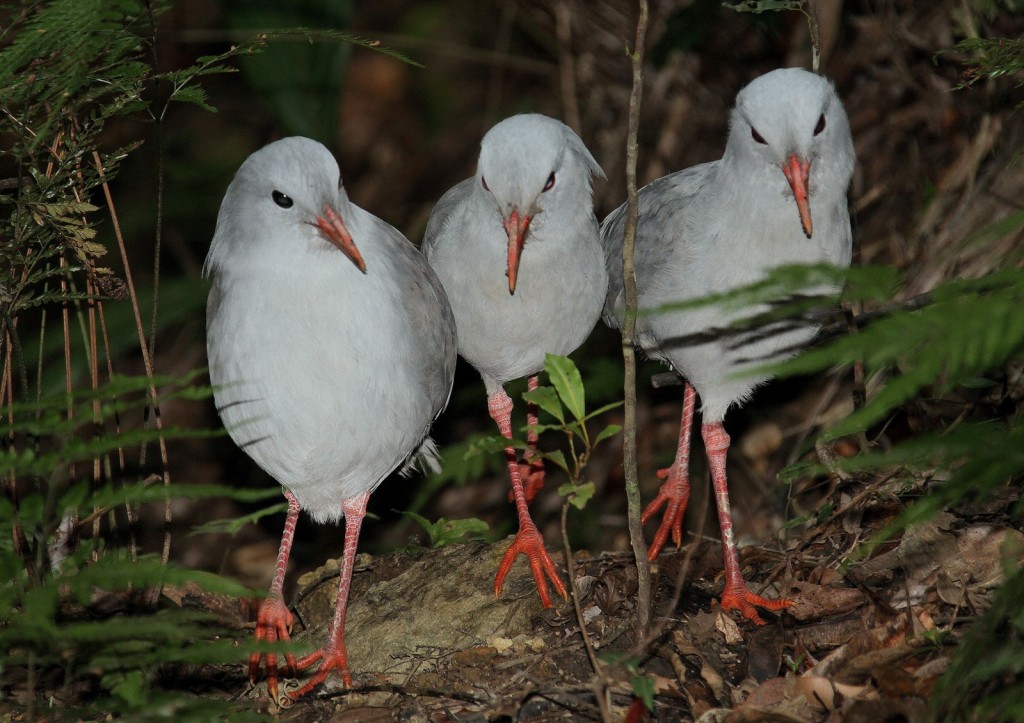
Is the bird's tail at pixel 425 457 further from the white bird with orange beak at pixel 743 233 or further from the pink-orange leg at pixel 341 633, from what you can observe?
the white bird with orange beak at pixel 743 233

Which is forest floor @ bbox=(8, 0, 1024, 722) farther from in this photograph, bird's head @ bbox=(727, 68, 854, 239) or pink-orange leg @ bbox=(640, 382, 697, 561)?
bird's head @ bbox=(727, 68, 854, 239)

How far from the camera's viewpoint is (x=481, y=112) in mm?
10734

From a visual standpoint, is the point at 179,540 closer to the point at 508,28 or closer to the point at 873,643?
the point at 508,28

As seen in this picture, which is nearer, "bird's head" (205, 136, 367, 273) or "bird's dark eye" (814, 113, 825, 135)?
"bird's head" (205, 136, 367, 273)

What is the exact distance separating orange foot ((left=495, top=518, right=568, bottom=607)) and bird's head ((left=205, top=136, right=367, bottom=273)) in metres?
1.42

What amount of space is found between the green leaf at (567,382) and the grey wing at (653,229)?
871 millimetres

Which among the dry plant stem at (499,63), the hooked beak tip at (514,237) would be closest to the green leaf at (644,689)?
the hooked beak tip at (514,237)

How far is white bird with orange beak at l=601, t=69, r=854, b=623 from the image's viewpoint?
4230mm

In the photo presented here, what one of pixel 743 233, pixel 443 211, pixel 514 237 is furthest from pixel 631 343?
pixel 443 211

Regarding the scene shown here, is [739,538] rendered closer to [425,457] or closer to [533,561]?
[533,561]

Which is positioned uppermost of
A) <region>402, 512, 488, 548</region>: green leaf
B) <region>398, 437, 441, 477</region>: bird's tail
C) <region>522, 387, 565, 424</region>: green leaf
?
<region>522, 387, 565, 424</region>: green leaf

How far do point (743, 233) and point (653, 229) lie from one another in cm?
49

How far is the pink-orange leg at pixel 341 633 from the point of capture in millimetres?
4328

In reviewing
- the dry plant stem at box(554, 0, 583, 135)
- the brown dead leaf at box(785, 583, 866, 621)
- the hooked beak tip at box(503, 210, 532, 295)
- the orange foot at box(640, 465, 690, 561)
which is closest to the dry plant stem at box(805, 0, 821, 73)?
the hooked beak tip at box(503, 210, 532, 295)
